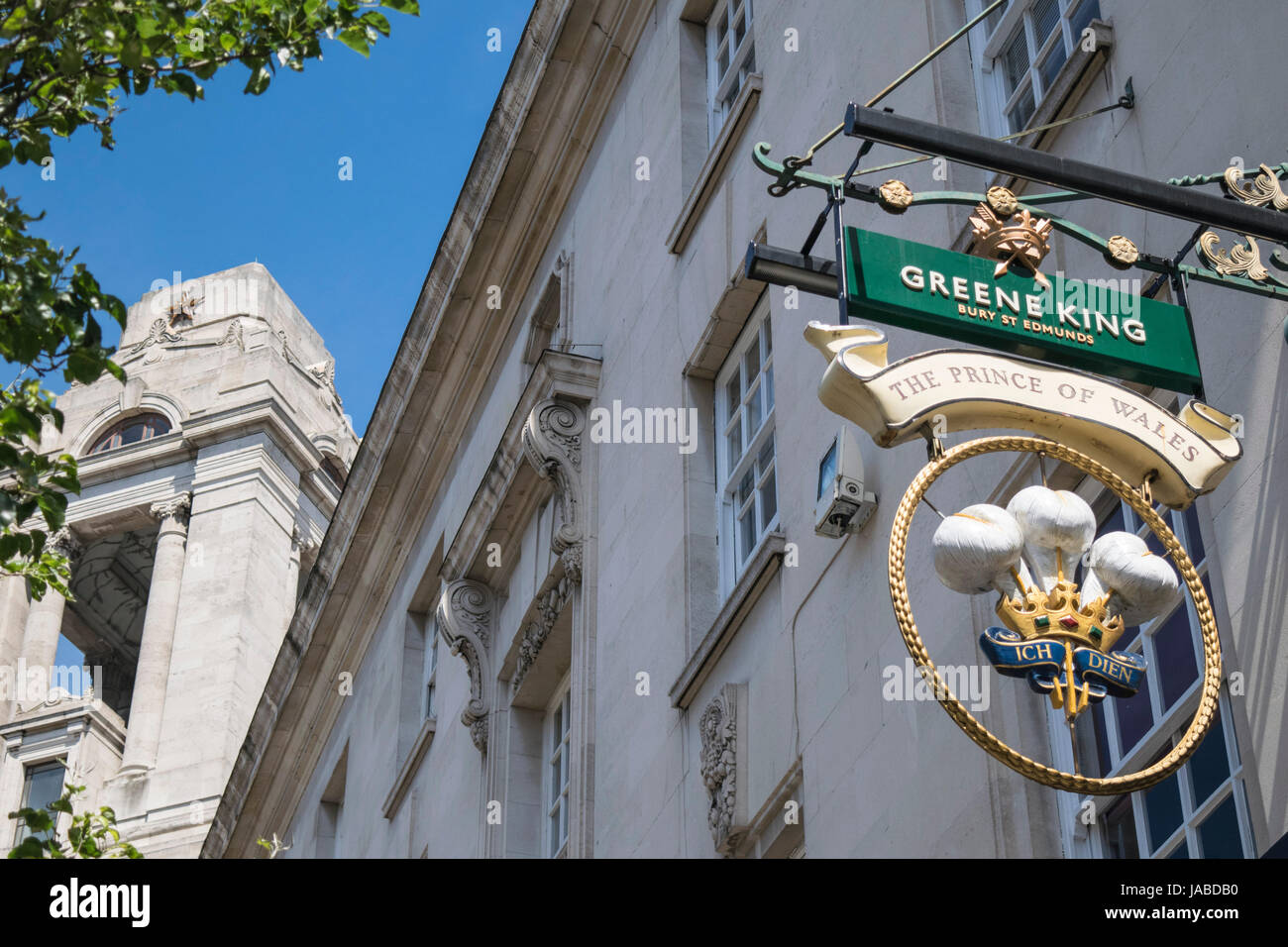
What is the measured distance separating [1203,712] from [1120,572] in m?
0.55

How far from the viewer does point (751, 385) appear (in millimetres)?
16516

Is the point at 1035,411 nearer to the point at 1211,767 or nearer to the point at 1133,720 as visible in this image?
the point at 1211,767

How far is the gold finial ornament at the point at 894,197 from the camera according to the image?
8.28 metres

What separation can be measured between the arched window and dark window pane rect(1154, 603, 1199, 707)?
51270 mm

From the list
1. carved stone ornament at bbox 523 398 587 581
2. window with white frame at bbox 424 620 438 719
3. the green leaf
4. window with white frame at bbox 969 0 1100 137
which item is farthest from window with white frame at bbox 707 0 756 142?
window with white frame at bbox 424 620 438 719

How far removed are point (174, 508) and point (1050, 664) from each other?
167 ft

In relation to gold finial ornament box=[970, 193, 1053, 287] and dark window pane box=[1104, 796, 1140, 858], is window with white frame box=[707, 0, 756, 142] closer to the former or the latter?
dark window pane box=[1104, 796, 1140, 858]

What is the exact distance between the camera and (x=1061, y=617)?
7.12m

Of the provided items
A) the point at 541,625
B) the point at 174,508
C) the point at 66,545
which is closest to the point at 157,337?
the point at 174,508

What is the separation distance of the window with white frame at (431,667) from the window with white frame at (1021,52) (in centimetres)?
1326

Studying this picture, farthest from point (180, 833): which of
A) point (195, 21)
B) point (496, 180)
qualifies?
point (195, 21)

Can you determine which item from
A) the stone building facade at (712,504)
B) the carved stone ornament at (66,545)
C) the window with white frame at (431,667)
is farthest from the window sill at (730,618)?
the carved stone ornament at (66,545)

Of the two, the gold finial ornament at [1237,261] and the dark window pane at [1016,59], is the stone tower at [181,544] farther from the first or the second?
the gold finial ornament at [1237,261]

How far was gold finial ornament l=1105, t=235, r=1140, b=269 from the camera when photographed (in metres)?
8.37
